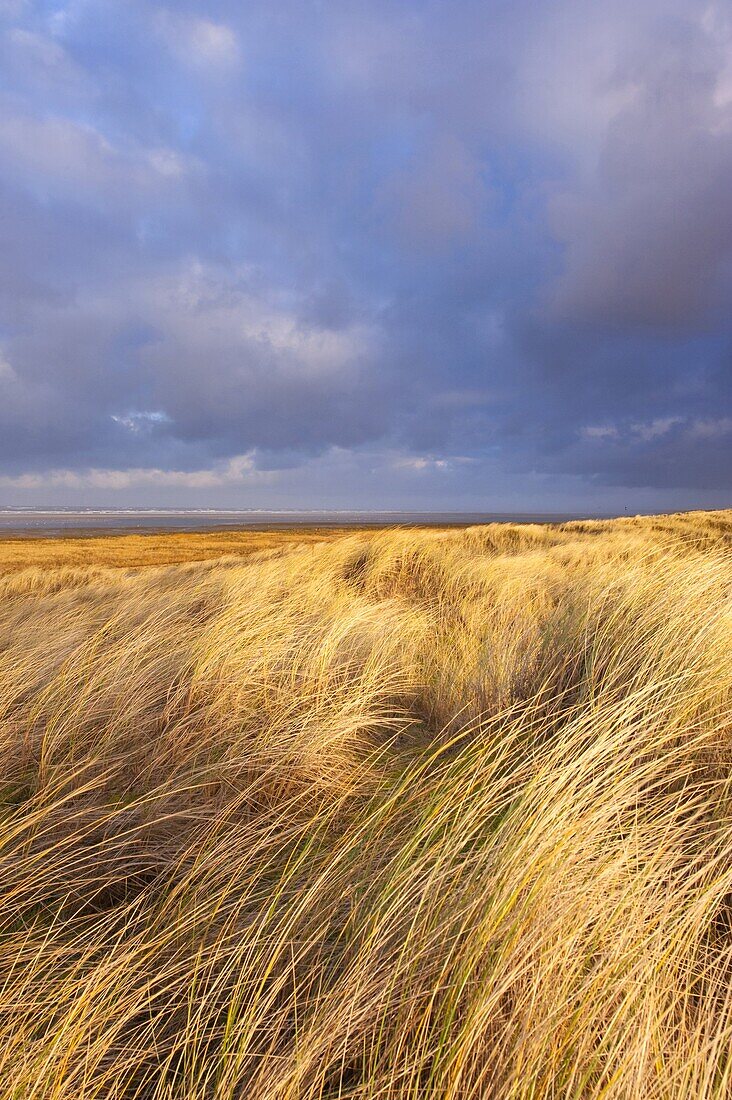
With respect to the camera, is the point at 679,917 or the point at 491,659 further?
the point at 491,659

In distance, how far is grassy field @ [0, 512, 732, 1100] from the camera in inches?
43.0

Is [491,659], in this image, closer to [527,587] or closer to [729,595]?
[729,595]

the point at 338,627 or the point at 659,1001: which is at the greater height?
the point at 338,627

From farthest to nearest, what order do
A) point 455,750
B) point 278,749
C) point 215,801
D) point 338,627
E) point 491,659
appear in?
point 338,627 < point 491,659 < point 455,750 < point 278,749 < point 215,801

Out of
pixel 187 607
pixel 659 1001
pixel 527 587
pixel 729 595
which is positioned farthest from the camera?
pixel 527 587

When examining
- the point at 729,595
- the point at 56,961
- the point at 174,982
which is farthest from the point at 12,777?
the point at 729,595

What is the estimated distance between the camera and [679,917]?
4.53 feet

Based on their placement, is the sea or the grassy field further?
the sea

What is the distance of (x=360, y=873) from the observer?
1.64m

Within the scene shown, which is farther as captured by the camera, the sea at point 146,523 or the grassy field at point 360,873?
the sea at point 146,523

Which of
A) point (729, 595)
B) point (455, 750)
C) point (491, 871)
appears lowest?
point (455, 750)

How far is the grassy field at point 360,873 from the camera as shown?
3.59ft

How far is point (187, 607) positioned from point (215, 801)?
2934 mm

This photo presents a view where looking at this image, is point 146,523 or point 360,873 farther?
point 146,523
